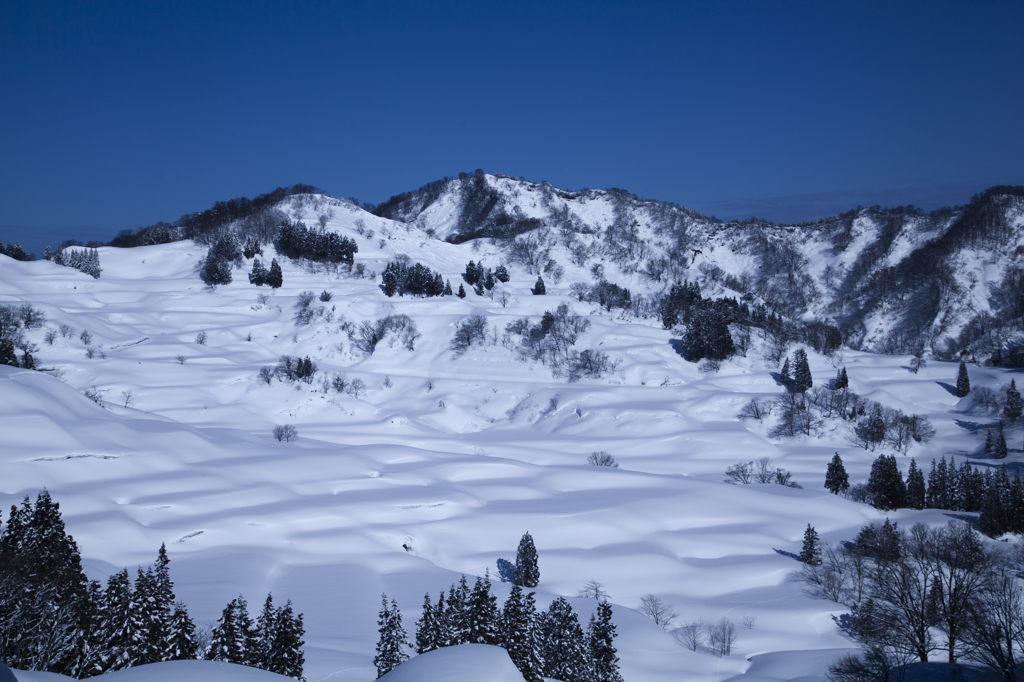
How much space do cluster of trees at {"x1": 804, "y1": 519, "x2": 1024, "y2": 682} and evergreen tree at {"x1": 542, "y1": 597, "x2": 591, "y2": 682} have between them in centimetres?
799

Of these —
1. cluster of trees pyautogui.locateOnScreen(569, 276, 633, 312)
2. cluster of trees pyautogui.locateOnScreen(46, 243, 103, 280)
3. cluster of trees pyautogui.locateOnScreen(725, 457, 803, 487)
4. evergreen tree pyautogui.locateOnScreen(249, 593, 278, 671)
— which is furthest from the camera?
cluster of trees pyautogui.locateOnScreen(569, 276, 633, 312)

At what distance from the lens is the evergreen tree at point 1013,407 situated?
6297 cm

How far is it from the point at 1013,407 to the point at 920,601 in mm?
53435

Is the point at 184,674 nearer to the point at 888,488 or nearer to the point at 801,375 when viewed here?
the point at 888,488

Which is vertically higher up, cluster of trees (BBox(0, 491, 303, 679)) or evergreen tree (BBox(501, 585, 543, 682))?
cluster of trees (BBox(0, 491, 303, 679))

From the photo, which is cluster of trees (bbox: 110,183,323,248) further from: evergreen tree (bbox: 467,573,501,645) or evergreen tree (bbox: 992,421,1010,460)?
evergreen tree (bbox: 992,421,1010,460)

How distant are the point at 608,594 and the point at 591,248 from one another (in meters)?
105

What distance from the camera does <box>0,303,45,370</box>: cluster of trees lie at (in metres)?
48.2

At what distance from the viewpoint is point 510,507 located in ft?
128

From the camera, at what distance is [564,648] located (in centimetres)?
2119

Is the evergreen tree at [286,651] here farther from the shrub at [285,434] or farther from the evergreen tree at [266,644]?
the shrub at [285,434]

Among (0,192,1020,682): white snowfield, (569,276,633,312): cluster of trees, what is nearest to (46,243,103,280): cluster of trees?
(0,192,1020,682): white snowfield

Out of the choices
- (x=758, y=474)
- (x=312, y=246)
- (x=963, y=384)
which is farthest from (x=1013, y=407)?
(x=312, y=246)

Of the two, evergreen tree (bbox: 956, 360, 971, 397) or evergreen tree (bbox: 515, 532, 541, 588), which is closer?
evergreen tree (bbox: 515, 532, 541, 588)
